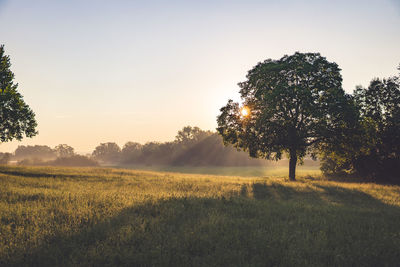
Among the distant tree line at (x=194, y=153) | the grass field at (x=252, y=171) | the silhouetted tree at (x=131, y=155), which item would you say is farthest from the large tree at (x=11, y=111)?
the silhouetted tree at (x=131, y=155)

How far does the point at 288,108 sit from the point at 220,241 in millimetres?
20689

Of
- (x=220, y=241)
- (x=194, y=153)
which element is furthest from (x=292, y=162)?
(x=194, y=153)

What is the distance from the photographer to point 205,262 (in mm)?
5055

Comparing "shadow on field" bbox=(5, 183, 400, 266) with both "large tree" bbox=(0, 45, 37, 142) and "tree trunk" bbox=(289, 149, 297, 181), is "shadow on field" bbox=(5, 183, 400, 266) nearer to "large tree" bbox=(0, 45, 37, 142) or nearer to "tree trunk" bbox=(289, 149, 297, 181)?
"tree trunk" bbox=(289, 149, 297, 181)

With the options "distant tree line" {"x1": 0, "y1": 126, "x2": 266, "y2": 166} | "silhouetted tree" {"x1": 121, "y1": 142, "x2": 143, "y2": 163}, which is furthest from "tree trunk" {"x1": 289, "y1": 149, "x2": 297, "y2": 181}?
"silhouetted tree" {"x1": 121, "y1": 142, "x2": 143, "y2": 163}

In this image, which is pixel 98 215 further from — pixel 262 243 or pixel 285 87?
pixel 285 87

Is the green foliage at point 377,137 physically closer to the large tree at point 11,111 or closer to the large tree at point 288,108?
the large tree at point 288,108

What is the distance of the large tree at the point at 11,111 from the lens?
23.3m

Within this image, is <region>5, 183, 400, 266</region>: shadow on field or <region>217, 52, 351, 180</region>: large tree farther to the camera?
<region>217, 52, 351, 180</region>: large tree

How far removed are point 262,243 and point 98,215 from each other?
5341mm

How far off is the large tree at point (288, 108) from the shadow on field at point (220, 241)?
15.1m

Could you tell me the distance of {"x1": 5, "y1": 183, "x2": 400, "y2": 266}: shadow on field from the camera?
5094 mm

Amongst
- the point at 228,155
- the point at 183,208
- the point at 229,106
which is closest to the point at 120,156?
the point at 228,155

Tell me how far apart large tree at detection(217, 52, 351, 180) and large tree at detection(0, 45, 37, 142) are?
2164cm
